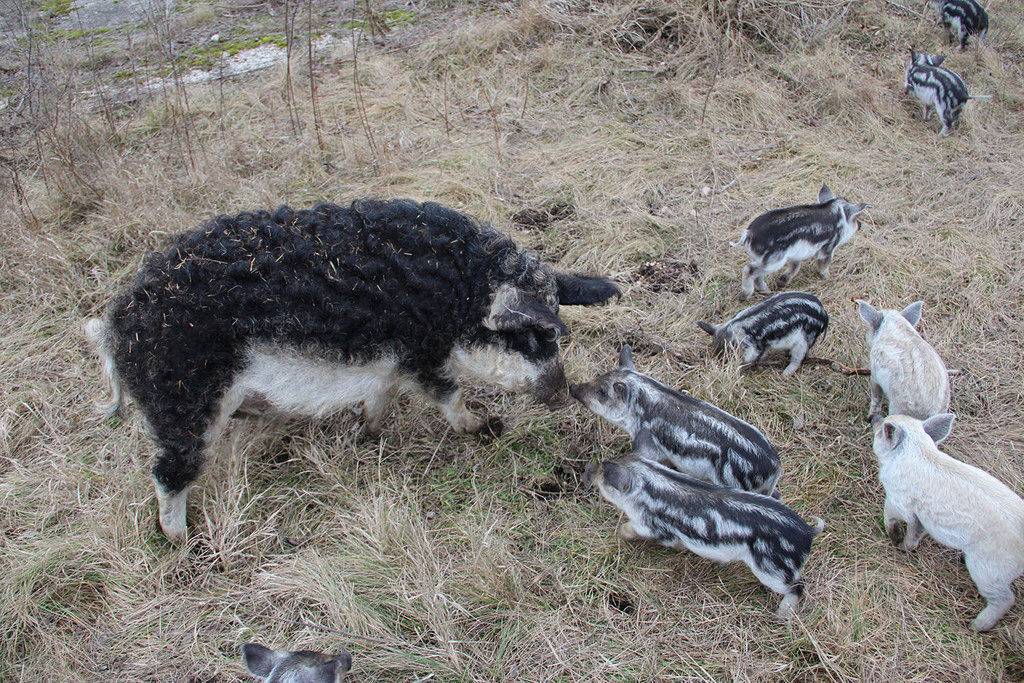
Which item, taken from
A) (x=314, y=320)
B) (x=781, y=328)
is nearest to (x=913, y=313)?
(x=781, y=328)

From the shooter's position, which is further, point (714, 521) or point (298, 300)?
point (298, 300)

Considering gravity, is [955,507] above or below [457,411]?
above

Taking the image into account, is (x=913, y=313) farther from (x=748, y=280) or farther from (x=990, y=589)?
(x=990, y=589)

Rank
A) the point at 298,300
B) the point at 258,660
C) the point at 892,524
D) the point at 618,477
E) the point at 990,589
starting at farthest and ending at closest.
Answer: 1. the point at 892,524
2. the point at 618,477
3. the point at 298,300
4. the point at 990,589
5. the point at 258,660

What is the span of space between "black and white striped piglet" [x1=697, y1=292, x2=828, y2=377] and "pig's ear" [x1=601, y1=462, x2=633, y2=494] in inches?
58.1

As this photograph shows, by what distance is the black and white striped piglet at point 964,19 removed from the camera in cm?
816

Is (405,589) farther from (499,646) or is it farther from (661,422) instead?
(661,422)

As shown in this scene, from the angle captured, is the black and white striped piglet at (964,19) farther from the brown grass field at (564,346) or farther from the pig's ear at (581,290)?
the pig's ear at (581,290)

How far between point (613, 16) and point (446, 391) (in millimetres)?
5922

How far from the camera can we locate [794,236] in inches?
200

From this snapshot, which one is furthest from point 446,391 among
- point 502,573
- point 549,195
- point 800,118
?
point 800,118

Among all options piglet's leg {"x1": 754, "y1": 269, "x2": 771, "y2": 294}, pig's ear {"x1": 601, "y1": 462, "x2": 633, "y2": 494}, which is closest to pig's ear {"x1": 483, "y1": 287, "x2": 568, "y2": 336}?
pig's ear {"x1": 601, "y1": 462, "x2": 633, "y2": 494}

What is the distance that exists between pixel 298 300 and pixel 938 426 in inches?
126

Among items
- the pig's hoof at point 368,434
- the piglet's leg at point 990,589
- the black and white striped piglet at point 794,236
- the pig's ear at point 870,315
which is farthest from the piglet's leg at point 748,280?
the pig's hoof at point 368,434
